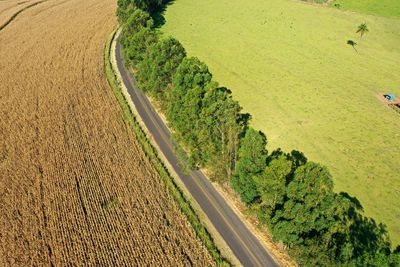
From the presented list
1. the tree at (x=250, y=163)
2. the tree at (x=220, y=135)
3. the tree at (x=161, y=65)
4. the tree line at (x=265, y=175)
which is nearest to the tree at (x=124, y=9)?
the tree at (x=161, y=65)

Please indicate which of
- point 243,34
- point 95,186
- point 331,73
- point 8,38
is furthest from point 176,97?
point 8,38

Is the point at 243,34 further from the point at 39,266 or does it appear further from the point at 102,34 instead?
the point at 39,266

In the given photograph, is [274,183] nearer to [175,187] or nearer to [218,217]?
[218,217]

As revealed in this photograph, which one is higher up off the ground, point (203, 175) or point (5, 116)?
point (5, 116)

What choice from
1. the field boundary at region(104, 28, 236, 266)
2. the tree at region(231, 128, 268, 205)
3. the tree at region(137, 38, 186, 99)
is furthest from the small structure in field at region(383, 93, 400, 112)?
the field boundary at region(104, 28, 236, 266)

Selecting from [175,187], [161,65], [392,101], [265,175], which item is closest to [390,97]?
[392,101]

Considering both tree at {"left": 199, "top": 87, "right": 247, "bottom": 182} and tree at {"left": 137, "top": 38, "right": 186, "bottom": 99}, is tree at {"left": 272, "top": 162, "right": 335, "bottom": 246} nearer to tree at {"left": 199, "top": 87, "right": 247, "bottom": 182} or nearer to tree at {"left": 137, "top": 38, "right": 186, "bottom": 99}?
→ tree at {"left": 199, "top": 87, "right": 247, "bottom": 182}
